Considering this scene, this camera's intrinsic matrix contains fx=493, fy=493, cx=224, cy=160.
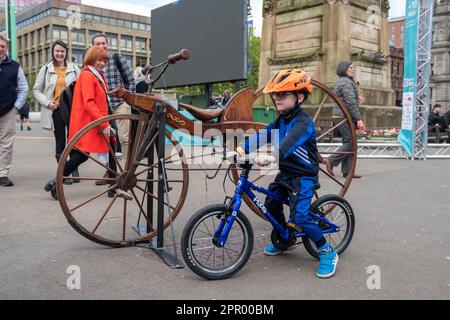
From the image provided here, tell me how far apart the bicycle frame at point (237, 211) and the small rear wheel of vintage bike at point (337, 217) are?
72 mm

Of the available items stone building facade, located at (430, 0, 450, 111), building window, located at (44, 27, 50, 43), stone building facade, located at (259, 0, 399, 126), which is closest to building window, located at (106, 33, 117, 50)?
building window, located at (44, 27, 50, 43)

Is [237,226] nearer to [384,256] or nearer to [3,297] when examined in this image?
[384,256]

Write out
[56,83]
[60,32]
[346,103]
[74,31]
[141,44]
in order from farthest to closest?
[141,44] → [74,31] → [60,32] → [346,103] → [56,83]

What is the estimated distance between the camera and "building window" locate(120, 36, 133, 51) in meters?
83.4

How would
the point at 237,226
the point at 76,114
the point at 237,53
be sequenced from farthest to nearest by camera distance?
the point at 237,53, the point at 76,114, the point at 237,226

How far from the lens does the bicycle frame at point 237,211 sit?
3537 millimetres

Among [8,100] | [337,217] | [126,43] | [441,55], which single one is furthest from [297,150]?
[441,55]

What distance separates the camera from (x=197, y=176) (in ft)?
28.0

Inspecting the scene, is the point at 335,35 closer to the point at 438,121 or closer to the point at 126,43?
the point at 438,121

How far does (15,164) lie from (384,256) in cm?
770

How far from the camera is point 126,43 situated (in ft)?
276

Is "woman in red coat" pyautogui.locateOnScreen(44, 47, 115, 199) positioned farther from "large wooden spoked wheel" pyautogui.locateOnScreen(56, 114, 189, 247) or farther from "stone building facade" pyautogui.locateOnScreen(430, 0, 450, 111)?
"stone building facade" pyautogui.locateOnScreen(430, 0, 450, 111)

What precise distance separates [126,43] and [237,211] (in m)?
84.8

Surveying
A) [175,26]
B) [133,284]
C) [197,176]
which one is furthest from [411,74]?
[133,284]
